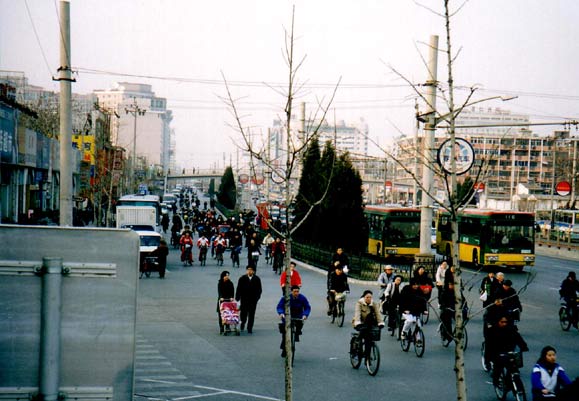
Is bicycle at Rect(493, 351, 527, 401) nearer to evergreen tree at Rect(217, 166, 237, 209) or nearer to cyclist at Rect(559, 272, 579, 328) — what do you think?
cyclist at Rect(559, 272, 579, 328)

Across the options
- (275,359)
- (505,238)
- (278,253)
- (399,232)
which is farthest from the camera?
(399,232)

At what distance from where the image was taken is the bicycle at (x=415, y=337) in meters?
14.9

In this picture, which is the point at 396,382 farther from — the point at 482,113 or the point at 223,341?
the point at 482,113

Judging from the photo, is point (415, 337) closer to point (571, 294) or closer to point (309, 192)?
point (571, 294)

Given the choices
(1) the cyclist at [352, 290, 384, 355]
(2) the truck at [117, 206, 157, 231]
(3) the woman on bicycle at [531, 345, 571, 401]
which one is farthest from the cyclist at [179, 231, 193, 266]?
(3) the woman on bicycle at [531, 345, 571, 401]

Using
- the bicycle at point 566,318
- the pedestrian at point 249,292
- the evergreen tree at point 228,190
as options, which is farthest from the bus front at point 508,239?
the evergreen tree at point 228,190

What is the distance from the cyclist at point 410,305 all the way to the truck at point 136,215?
2838 cm

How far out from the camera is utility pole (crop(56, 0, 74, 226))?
1609cm

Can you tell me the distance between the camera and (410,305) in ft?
48.6

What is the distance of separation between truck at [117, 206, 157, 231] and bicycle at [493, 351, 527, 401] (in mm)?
32341

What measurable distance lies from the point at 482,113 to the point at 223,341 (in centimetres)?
17301

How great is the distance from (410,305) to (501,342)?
3420mm

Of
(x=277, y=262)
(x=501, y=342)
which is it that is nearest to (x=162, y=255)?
(x=277, y=262)

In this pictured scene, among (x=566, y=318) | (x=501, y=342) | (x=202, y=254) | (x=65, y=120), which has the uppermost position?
(x=65, y=120)
